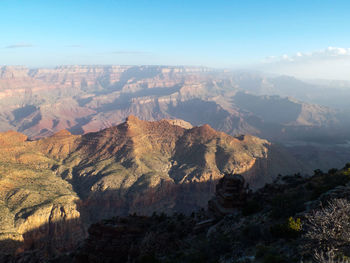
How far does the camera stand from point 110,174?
247ft

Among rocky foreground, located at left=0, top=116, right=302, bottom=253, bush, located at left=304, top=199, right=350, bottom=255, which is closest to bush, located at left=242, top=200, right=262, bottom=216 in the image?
bush, located at left=304, top=199, right=350, bottom=255

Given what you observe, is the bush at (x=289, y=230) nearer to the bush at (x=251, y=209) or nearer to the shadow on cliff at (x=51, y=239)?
the bush at (x=251, y=209)

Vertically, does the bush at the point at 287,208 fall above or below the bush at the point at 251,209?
above

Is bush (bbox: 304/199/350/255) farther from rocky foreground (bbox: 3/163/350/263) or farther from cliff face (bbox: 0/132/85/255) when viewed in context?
cliff face (bbox: 0/132/85/255)

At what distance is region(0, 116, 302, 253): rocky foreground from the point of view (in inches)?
2037

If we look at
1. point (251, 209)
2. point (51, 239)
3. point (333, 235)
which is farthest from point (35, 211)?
point (333, 235)

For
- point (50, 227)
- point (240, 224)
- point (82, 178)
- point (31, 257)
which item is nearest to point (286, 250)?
point (240, 224)

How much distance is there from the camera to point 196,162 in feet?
294

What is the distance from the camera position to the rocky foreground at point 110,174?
51.8m

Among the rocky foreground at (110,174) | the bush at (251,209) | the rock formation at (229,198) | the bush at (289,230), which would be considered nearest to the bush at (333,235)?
the bush at (289,230)

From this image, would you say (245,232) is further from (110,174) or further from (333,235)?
(110,174)

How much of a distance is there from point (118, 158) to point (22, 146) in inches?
1358

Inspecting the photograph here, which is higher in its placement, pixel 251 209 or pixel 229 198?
pixel 251 209

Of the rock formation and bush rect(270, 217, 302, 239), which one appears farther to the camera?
the rock formation
